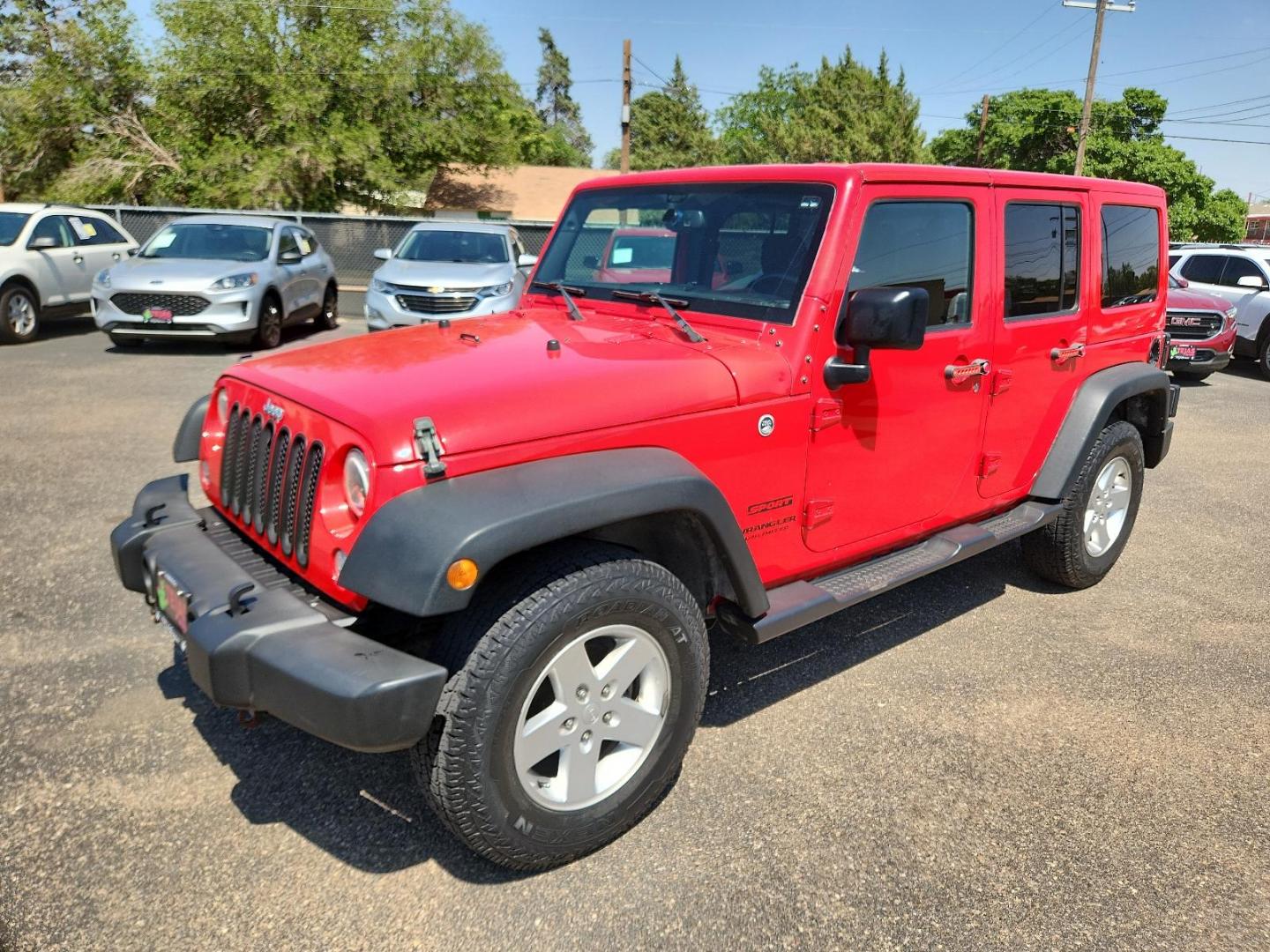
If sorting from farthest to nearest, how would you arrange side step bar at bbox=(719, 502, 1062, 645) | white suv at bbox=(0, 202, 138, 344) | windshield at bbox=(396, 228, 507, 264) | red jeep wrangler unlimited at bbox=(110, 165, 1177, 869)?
windshield at bbox=(396, 228, 507, 264) < white suv at bbox=(0, 202, 138, 344) < side step bar at bbox=(719, 502, 1062, 645) < red jeep wrangler unlimited at bbox=(110, 165, 1177, 869)

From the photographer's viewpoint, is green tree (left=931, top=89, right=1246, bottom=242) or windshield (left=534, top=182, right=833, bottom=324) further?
green tree (left=931, top=89, right=1246, bottom=242)

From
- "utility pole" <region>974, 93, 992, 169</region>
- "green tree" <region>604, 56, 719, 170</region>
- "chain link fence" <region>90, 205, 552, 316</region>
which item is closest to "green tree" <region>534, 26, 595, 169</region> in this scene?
"green tree" <region>604, 56, 719, 170</region>

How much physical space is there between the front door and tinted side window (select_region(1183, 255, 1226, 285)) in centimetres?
1244

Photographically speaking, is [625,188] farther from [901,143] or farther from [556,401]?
[901,143]

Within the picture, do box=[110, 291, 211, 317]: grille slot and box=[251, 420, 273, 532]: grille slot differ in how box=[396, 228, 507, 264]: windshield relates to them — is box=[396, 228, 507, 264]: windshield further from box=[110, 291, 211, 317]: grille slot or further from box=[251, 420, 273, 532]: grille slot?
box=[251, 420, 273, 532]: grille slot

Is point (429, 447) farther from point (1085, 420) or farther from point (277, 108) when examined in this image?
point (277, 108)

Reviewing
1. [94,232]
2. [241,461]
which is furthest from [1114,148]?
[241,461]

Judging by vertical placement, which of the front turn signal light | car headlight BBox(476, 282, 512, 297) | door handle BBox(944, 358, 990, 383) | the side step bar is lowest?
the side step bar

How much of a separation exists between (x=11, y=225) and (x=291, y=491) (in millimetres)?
12341

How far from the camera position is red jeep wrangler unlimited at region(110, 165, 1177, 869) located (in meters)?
2.24

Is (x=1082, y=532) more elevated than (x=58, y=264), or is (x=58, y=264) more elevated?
(x=58, y=264)

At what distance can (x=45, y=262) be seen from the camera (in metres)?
12.1

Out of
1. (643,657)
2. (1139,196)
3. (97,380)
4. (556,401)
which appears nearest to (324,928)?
(643,657)

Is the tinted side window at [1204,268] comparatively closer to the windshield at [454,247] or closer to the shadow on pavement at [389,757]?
the windshield at [454,247]
